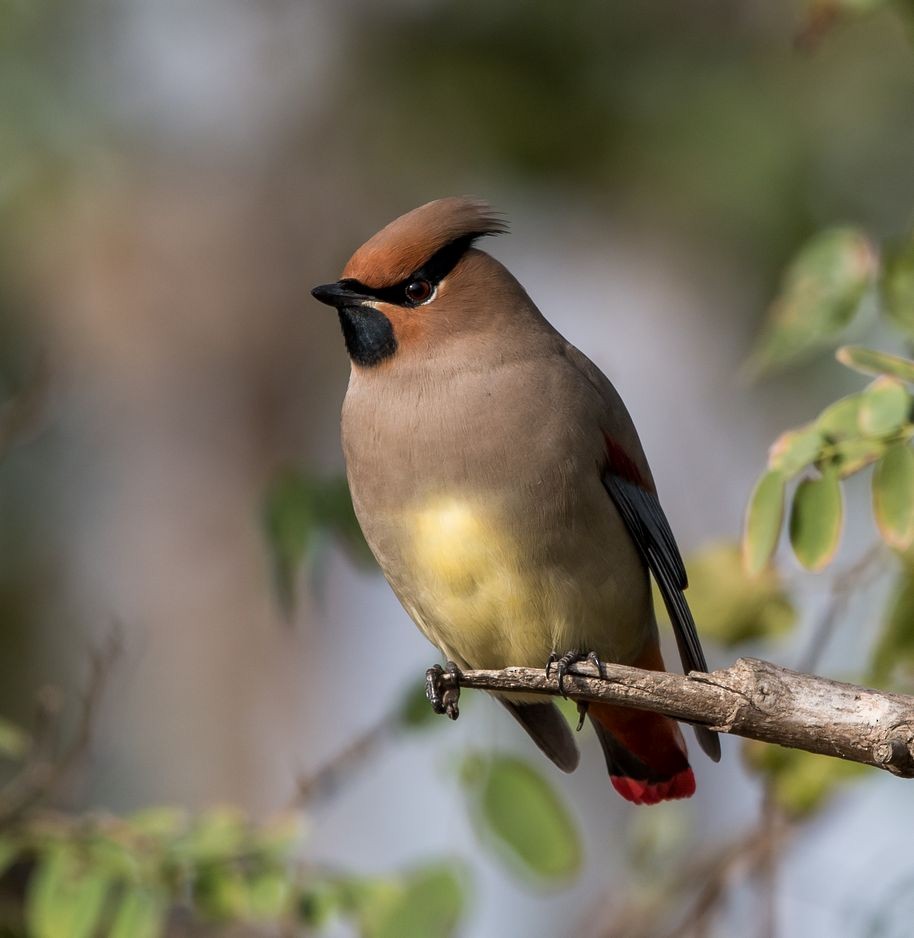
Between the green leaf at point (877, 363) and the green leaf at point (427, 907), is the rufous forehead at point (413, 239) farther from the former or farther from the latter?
the green leaf at point (427, 907)

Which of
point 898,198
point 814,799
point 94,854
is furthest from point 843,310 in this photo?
point 898,198

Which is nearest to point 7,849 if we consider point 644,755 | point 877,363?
point 644,755

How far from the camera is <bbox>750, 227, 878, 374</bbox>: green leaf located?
3.44 m

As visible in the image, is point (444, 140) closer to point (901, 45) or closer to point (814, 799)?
point (901, 45)

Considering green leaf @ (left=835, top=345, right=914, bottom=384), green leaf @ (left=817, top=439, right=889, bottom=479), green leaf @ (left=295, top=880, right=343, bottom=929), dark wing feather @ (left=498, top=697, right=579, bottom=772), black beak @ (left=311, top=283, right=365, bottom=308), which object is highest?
black beak @ (left=311, top=283, right=365, bottom=308)

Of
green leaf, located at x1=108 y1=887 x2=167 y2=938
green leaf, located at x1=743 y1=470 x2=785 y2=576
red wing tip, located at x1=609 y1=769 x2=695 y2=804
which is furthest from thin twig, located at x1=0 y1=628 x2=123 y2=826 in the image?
green leaf, located at x1=743 y1=470 x2=785 y2=576

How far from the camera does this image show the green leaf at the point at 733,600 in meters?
3.76

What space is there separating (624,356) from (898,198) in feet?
7.00

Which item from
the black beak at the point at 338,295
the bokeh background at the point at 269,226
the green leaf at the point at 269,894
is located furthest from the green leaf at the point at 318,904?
the bokeh background at the point at 269,226

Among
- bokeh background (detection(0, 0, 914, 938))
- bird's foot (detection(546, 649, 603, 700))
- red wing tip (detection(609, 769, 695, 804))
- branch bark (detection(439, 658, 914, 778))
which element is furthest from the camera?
bokeh background (detection(0, 0, 914, 938))

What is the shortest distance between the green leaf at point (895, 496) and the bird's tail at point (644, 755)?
3.51 ft

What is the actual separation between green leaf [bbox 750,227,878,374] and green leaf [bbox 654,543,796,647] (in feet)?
1.72

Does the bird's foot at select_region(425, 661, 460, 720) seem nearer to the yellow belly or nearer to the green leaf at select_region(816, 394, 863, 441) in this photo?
the yellow belly

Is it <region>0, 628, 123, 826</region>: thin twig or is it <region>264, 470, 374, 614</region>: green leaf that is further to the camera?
<region>264, 470, 374, 614</region>: green leaf
